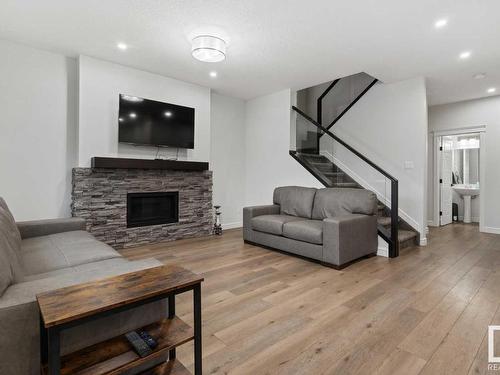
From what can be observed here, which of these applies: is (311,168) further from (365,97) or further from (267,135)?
(365,97)

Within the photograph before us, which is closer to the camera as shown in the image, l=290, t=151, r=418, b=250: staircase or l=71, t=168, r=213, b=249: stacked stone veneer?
l=71, t=168, r=213, b=249: stacked stone veneer

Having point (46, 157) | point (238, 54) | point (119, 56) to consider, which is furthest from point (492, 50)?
point (46, 157)

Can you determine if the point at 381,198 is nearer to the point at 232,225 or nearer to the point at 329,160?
the point at 329,160

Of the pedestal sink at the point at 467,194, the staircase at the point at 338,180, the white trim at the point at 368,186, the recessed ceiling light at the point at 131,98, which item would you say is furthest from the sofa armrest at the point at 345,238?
the pedestal sink at the point at 467,194

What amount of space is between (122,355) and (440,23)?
3.99 metres

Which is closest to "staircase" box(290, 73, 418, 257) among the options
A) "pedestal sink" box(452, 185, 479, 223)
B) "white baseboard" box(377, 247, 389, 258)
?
"white baseboard" box(377, 247, 389, 258)

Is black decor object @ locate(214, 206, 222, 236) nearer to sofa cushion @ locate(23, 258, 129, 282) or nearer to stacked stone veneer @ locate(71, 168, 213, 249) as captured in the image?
stacked stone veneer @ locate(71, 168, 213, 249)

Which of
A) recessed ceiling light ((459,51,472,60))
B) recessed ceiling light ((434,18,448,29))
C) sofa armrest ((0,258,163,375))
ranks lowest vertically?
sofa armrest ((0,258,163,375))

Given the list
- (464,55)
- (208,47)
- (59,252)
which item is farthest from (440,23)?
(59,252)

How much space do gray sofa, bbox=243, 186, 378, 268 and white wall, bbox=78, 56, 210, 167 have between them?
6.43ft

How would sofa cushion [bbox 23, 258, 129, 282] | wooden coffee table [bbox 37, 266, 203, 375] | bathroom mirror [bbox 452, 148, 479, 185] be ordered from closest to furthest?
wooden coffee table [bbox 37, 266, 203, 375] < sofa cushion [bbox 23, 258, 129, 282] < bathroom mirror [bbox 452, 148, 479, 185]

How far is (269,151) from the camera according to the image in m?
5.75

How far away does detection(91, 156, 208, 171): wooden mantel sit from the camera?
3.92m

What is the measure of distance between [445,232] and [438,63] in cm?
338
